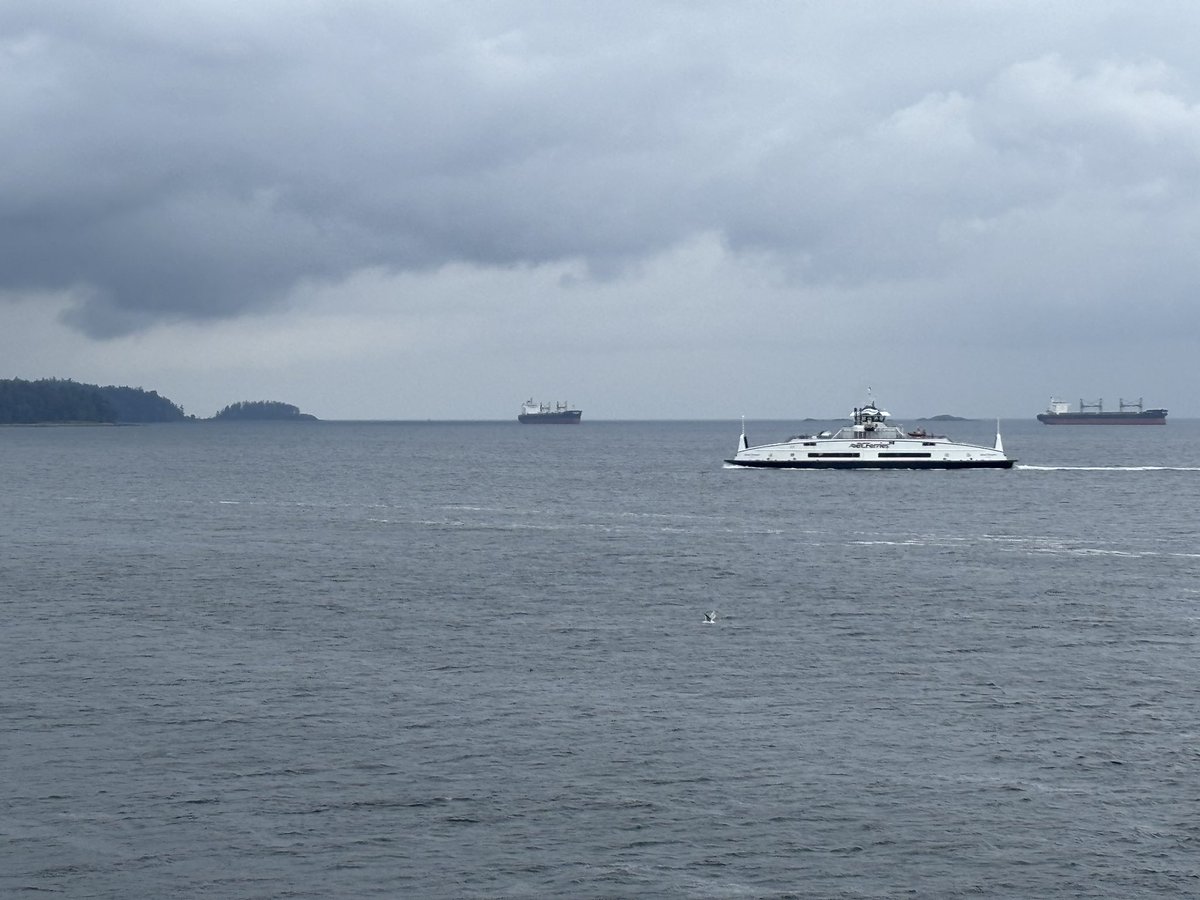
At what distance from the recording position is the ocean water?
3938 cm

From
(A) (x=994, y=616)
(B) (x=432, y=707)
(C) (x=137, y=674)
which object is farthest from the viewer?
(A) (x=994, y=616)

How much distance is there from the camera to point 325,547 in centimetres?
11812

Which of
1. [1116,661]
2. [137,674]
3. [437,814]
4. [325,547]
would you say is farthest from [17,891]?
[325,547]

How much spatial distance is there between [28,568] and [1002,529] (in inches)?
3426

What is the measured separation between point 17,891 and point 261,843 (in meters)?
6.78

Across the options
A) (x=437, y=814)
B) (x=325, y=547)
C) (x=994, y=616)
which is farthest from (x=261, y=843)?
(x=325, y=547)

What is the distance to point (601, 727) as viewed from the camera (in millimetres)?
53281

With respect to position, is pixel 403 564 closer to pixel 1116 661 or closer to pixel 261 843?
pixel 1116 661

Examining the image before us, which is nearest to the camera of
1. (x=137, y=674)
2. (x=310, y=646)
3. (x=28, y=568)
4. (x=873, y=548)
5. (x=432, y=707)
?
(x=432, y=707)

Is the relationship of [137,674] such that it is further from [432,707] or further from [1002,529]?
[1002,529]

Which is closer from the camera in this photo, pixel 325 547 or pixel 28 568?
pixel 28 568

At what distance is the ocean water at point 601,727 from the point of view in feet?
129

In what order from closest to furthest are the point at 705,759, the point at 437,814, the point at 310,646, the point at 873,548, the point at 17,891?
1. the point at 17,891
2. the point at 437,814
3. the point at 705,759
4. the point at 310,646
5. the point at 873,548

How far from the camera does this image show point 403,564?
4163 inches
